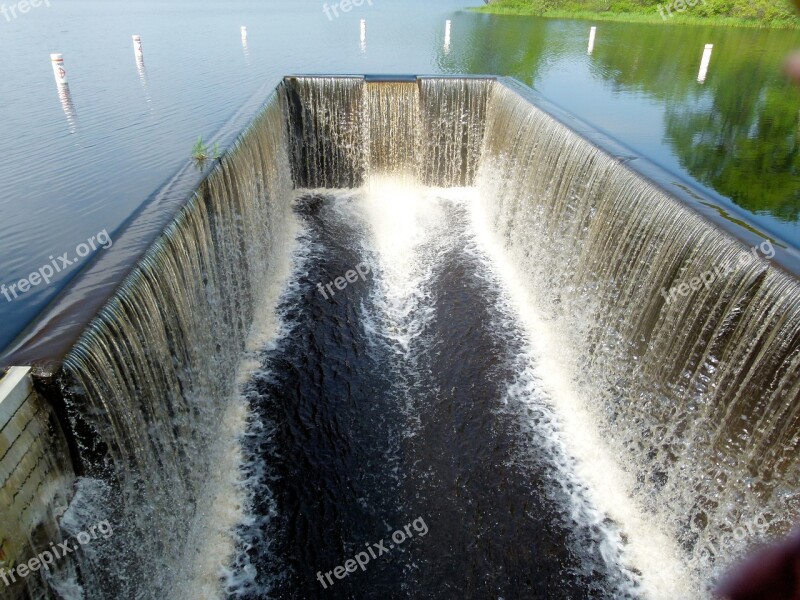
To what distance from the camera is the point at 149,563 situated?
5004mm

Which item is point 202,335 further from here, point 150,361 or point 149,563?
point 149,563

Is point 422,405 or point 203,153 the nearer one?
point 422,405

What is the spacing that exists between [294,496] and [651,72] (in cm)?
1817

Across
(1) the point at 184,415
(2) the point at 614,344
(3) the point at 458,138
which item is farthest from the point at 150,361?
(3) the point at 458,138
